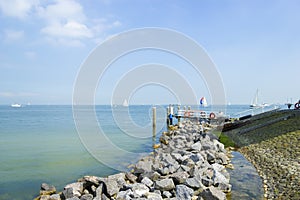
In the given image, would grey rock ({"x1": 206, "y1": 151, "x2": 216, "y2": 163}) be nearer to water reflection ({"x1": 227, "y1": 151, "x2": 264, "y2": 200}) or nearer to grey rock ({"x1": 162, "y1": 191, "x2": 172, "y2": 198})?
water reflection ({"x1": 227, "y1": 151, "x2": 264, "y2": 200})

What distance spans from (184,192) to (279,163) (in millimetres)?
4051

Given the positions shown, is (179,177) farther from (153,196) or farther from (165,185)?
(153,196)

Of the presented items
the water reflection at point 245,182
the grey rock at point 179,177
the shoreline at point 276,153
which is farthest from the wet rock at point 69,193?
the shoreline at point 276,153

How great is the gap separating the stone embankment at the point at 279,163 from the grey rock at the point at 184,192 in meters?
1.85

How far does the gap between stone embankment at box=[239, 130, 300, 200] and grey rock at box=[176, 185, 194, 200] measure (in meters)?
1.85

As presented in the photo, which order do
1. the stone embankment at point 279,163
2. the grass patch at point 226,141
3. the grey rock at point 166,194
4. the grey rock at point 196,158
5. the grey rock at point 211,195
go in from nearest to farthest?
the grey rock at point 211,195 → the grey rock at point 166,194 → the stone embankment at point 279,163 → the grey rock at point 196,158 → the grass patch at point 226,141

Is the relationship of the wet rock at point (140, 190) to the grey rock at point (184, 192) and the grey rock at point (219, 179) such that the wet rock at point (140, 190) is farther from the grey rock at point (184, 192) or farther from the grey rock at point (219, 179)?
the grey rock at point (219, 179)

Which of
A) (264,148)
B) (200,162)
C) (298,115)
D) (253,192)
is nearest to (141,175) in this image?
(200,162)

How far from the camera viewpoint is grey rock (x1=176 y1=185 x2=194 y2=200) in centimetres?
583

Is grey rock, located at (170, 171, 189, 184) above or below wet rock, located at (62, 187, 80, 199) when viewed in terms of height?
above

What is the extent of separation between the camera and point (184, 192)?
5.95m

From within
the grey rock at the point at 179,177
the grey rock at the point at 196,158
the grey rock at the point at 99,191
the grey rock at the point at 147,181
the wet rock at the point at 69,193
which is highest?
the grey rock at the point at 196,158

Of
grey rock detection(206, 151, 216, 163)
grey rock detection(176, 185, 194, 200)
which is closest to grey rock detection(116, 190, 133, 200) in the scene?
grey rock detection(176, 185, 194, 200)

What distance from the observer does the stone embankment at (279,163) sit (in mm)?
6129
